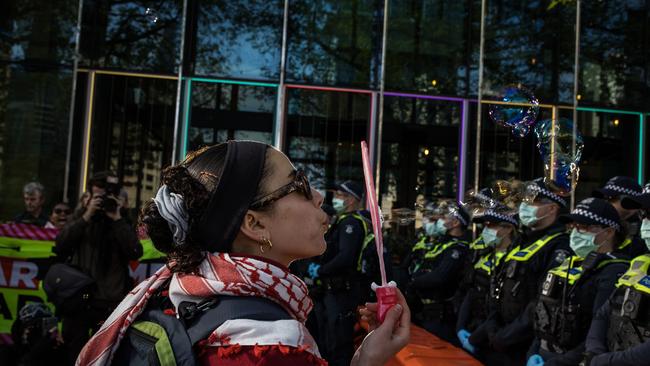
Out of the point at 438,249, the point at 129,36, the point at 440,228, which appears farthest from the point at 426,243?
the point at 129,36

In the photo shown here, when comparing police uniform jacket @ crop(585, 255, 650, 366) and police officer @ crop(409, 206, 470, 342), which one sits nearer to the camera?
police uniform jacket @ crop(585, 255, 650, 366)

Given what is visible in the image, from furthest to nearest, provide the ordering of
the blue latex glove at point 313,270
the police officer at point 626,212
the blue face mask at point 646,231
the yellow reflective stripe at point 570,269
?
the blue latex glove at point 313,270 → the police officer at point 626,212 → the yellow reflective stripe at point 570,269 → the blue face mask at point 646,231

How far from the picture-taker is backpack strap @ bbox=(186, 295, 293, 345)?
141 centimetres

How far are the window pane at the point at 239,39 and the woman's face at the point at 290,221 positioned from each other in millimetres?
11542

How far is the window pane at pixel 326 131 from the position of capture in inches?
514

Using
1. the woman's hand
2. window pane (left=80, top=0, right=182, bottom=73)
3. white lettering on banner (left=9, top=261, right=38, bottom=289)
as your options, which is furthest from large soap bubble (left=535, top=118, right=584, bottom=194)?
window pane (left=80, top=0, right=182, bottom=73)

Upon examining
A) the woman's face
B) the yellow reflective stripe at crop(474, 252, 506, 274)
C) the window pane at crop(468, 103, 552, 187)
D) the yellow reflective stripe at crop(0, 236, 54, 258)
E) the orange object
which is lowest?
the orange object

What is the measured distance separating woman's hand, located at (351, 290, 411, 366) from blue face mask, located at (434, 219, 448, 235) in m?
7.86

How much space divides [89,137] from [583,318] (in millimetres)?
10004

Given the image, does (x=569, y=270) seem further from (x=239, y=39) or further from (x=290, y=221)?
(x=239, y=39)

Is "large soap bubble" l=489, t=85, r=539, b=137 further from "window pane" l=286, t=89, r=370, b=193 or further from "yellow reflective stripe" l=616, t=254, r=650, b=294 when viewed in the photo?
"window pane" l=286, t=89, r=370, b=193

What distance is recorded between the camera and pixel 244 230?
1591 mm

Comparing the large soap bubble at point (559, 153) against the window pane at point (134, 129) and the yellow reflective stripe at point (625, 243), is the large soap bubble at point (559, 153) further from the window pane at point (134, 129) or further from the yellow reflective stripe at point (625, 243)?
the window pane at point (134, 129)

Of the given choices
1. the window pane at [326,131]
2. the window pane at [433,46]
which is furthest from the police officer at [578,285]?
the window pane at [433,46]
